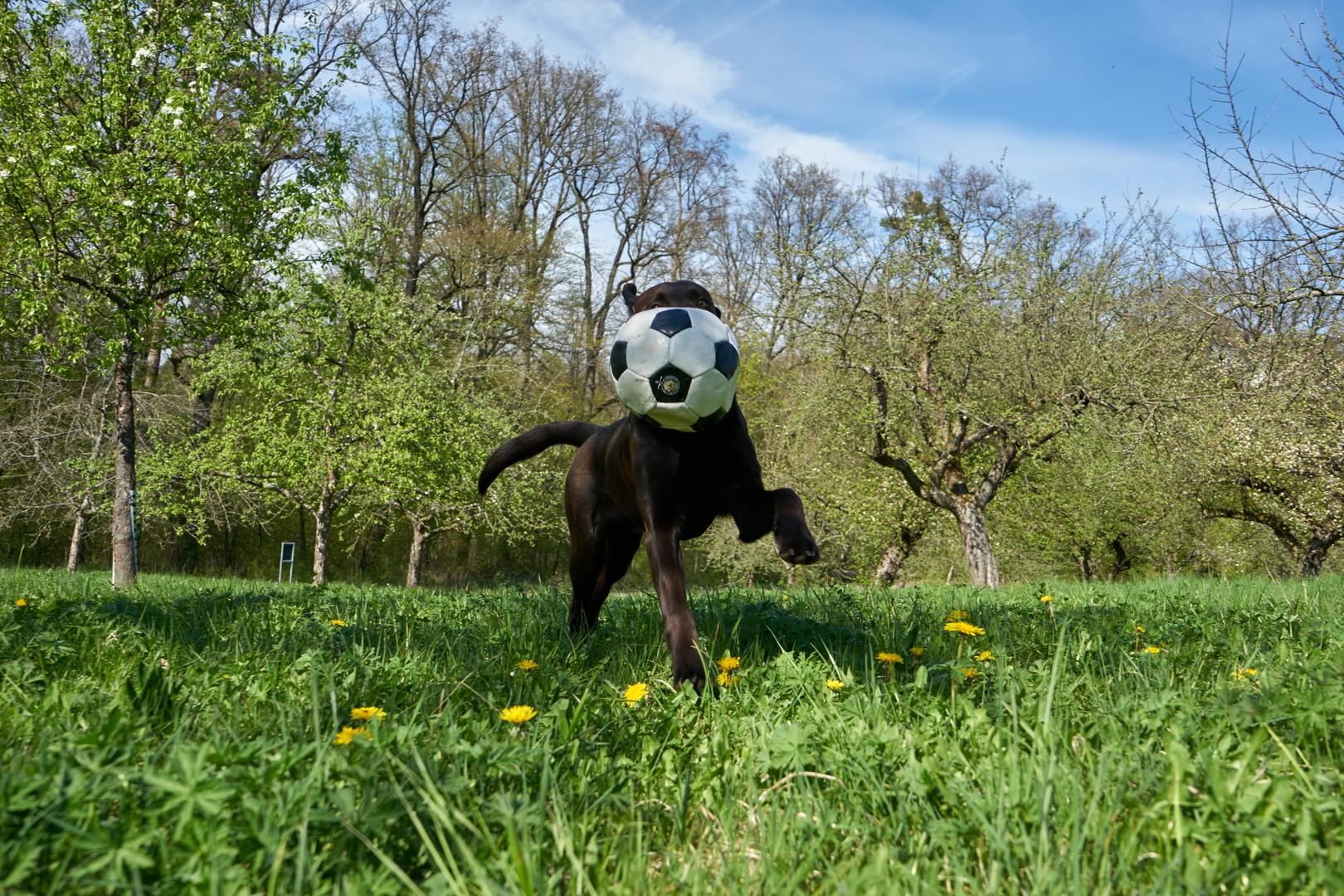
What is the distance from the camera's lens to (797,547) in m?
2.75

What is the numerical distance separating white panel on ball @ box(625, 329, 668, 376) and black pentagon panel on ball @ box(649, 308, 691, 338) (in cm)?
2

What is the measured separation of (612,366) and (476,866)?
79.7 inches

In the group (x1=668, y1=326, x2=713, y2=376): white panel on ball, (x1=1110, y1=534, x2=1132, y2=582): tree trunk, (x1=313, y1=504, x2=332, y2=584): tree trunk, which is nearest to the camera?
(x1=668, y1=326, x2=713, y2=376): white panel on ball

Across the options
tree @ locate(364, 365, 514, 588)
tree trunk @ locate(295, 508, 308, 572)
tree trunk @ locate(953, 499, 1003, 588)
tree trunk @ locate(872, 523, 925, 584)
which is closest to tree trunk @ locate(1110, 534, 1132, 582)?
tree trunk @ locate(872, 523, 925, 584)

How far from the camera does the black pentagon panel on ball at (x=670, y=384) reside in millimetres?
2904

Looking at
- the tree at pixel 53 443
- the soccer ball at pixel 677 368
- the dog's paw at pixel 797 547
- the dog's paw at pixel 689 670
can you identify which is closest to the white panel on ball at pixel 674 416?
the soccer ball at pixel 677 368

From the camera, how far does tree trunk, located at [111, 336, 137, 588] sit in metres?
10.4

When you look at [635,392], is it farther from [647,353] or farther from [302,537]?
[302,537]

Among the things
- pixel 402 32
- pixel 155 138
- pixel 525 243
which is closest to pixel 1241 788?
pixel 155 138

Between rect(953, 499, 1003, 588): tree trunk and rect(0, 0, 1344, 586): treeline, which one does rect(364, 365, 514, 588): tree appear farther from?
rect(953, 499, 1003, 588): tree trunk

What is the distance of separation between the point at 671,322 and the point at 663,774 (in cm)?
161

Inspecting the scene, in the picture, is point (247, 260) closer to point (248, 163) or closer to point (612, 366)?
point (248, 163)

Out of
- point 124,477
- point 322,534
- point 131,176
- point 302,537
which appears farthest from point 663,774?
point 302,537

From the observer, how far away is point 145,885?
1249 millimetres
